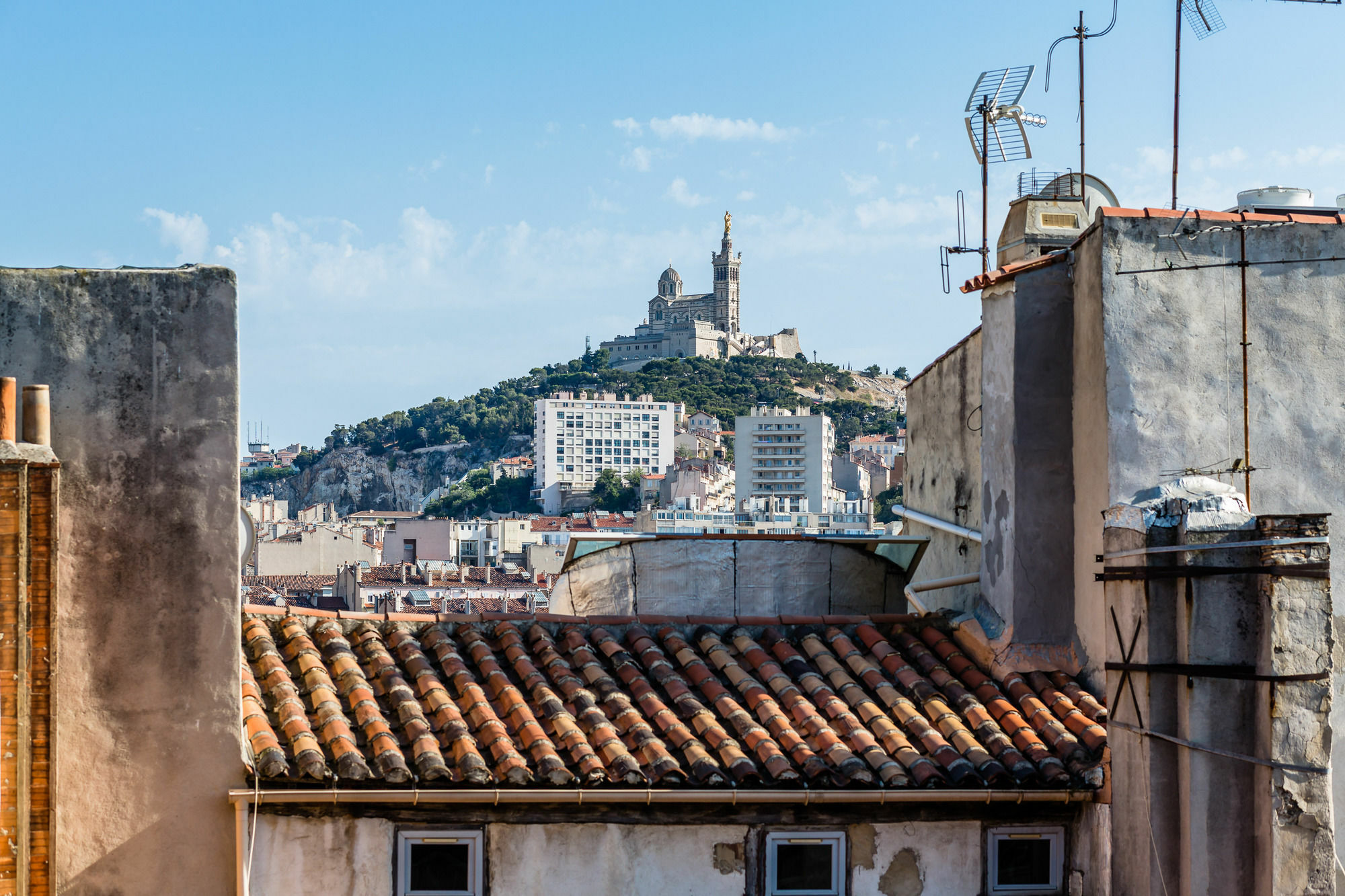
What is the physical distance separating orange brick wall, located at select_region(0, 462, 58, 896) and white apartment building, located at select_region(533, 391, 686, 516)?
165509 mm

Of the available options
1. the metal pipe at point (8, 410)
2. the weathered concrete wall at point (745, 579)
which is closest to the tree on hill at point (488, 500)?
the weathered concrete wall at point (745, 579)

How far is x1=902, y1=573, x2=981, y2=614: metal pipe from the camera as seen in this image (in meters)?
8.61

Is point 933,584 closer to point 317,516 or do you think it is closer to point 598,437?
point 317,516

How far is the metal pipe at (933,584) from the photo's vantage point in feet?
28.2

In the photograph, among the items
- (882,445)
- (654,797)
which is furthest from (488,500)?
(654,797)

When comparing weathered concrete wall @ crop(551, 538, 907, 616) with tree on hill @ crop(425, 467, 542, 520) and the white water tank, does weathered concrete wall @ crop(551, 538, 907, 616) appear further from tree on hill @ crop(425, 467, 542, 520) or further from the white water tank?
tree on hill @ crop(425, 467, 542, 520)

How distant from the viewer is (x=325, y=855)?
6.22 meters

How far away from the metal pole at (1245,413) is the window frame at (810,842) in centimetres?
269

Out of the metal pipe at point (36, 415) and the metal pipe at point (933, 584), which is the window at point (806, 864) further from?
the metal pipe at point (36, 415)

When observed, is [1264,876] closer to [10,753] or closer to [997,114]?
[10,753]

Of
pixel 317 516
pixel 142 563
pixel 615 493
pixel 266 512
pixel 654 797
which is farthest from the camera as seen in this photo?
pixel 615 493

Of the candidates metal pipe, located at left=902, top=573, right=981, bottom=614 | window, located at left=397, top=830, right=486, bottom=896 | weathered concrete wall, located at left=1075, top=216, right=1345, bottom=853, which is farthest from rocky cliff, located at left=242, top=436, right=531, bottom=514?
window, located at left=397, top=830, right=486, bottom=896

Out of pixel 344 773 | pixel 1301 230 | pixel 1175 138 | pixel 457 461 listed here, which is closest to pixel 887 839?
pixel 344 773

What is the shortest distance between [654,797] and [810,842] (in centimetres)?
82
